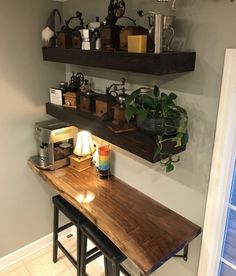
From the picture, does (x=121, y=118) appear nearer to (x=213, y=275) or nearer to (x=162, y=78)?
(x=162, y=78)

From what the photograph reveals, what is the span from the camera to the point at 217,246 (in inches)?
56.3

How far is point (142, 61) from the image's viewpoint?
47.1 inches

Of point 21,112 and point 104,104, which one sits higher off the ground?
point 104,104

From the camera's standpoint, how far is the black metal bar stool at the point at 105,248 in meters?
1.58

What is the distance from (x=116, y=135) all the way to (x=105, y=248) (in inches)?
29.1

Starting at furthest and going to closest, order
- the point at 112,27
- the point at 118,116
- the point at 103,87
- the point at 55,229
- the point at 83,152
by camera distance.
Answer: the point at 55,229 < the point at 83,152 < the point at 103,87 < the point at 118,116 < the point at 112,27

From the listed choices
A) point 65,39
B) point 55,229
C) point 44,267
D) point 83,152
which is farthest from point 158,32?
point 44,267

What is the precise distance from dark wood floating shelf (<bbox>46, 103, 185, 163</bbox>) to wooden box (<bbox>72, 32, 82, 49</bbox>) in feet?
1.50

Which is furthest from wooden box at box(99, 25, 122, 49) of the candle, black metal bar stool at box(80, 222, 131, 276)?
black metal bar stool at box(80, 222, 131, 276)

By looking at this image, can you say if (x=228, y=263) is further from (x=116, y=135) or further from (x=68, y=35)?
(x=68, y=35)

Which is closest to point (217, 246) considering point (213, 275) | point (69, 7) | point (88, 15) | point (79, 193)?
point (213, 275)

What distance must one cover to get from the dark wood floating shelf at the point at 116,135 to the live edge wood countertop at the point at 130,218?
445 mm

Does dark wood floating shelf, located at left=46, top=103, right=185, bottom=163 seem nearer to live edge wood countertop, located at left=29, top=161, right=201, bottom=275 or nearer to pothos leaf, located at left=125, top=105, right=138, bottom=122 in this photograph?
pothos leaf, located at left=125, top=105, right=138, bottom=122

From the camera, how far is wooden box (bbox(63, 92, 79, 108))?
76.8 inches
